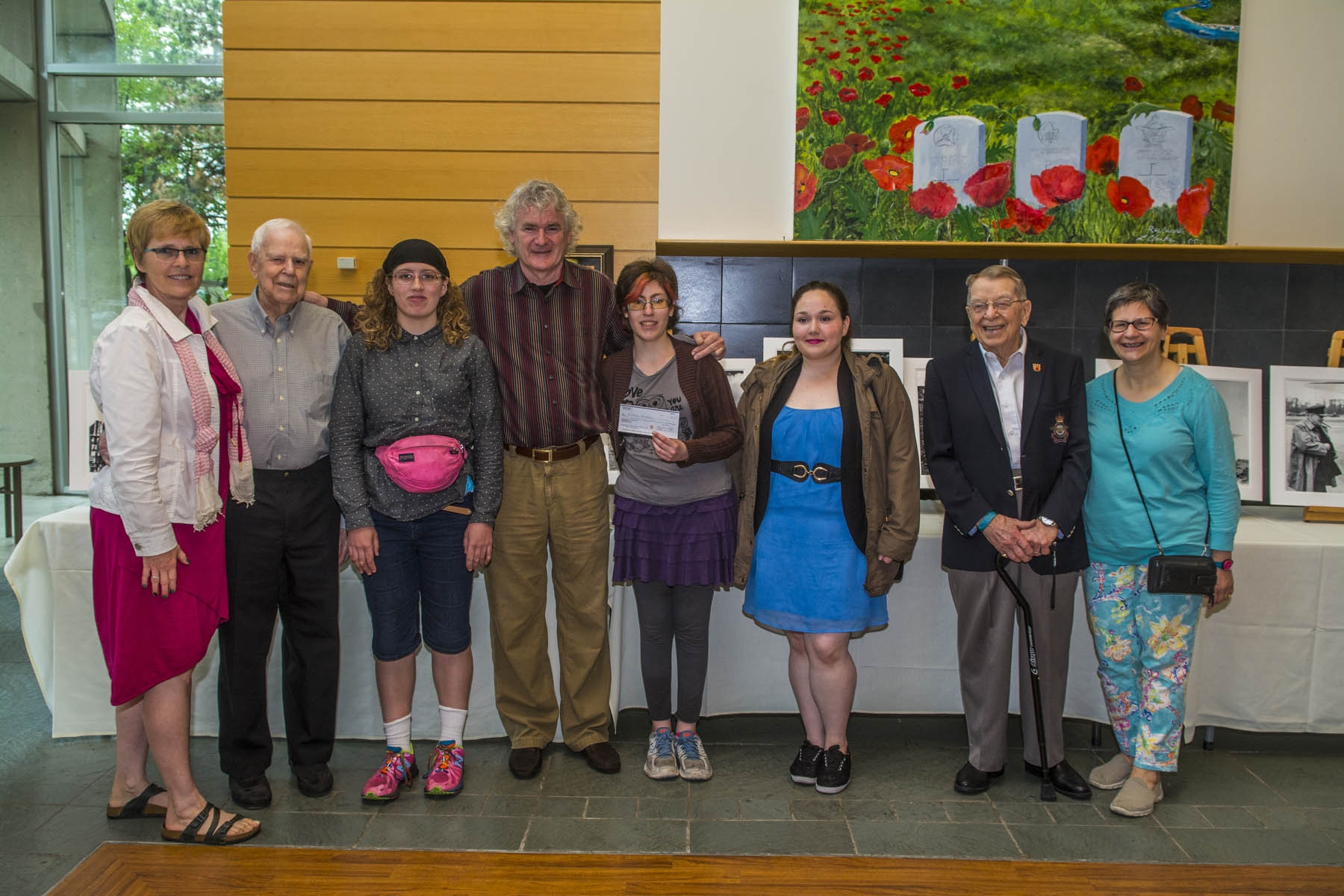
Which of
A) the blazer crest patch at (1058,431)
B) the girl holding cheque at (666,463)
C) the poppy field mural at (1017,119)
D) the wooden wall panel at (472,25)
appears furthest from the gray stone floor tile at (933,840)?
the wooden wall panel at (472,25)

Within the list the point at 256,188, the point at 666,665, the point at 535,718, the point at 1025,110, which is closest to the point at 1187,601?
the point at 666,665

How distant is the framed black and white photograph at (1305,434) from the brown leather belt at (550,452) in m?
2.56

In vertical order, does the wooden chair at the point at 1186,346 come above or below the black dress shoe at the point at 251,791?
above

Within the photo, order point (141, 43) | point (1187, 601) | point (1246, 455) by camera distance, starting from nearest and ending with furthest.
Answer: point (1187, 601) < point (1246, 455) < point (141, 43)

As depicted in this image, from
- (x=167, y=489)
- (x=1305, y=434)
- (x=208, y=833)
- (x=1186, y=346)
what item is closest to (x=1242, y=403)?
(x=1305, y=434)

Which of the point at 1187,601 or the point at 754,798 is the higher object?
the point at 1187,601

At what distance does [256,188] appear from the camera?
391cm

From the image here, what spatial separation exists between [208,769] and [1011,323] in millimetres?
2677

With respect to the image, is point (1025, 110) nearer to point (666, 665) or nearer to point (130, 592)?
point (666, 665)

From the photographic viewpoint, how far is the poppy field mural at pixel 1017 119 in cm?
357

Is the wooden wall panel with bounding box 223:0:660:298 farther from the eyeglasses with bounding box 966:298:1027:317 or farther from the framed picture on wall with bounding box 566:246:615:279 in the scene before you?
the eyeglasses with bounding box 966:298:1027:317

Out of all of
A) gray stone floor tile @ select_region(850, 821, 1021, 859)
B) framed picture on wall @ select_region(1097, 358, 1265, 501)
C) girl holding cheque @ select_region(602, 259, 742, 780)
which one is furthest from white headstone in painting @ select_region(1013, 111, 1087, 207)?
gray stone floor tile @ select_region(850, 821, 1021, 859)

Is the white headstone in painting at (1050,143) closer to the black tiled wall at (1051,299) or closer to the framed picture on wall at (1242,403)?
the black tiled wall at (1051,299)

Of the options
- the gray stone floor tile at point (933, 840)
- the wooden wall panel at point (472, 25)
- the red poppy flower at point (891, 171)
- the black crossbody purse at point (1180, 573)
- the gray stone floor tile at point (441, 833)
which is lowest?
the gray stone floor tile at point (441, 833)
